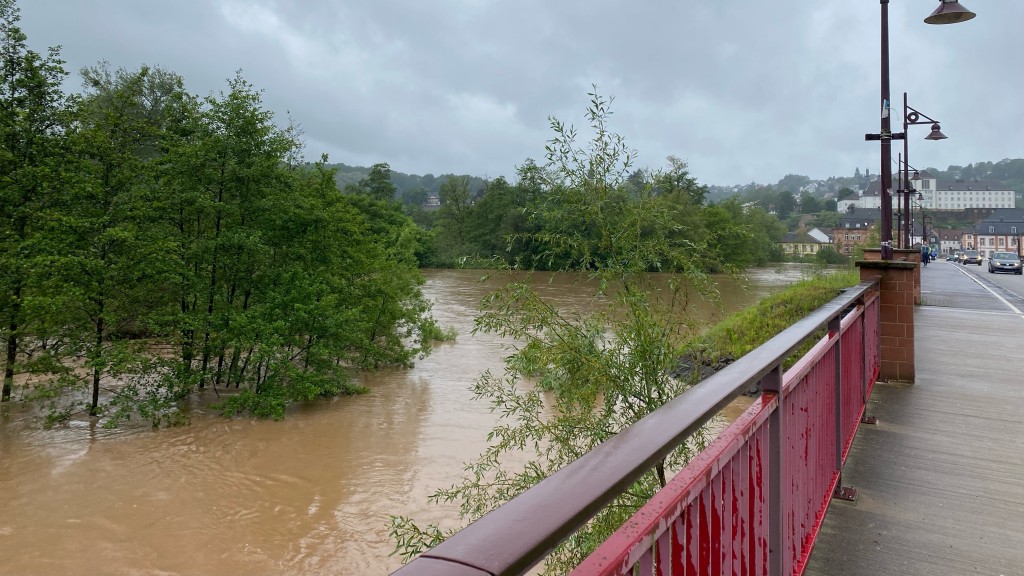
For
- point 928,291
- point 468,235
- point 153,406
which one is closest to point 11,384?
point 153,406

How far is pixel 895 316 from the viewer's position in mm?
6711

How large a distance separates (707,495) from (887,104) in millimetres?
8902

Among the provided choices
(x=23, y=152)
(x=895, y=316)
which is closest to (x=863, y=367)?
(x=895, y=316)

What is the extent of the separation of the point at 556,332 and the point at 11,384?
15098 mm

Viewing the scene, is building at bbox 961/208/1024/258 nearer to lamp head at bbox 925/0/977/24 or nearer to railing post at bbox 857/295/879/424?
lamp head at bbox 925/0/977/24

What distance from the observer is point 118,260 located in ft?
44.3

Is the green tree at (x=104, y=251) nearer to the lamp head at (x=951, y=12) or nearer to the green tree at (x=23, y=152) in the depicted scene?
the green tree at (x=23, y=152)

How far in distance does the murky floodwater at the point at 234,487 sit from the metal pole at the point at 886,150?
2.45 m

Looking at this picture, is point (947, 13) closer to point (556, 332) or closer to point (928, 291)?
point (556, 332)

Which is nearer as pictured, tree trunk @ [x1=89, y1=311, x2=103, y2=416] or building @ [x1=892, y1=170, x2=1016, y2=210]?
tree trunk @ [x1=89, y1=311, x2=103, y2=416]

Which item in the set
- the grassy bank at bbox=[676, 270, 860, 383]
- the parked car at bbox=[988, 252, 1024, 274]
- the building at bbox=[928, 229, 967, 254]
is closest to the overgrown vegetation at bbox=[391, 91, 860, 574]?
the grassy bank at bbox=[676, 270, 860, 383]

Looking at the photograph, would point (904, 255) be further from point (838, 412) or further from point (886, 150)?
point (838, 412)

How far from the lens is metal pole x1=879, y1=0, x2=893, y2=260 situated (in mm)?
8555

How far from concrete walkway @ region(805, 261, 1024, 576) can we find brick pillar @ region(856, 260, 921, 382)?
0.18 metres
